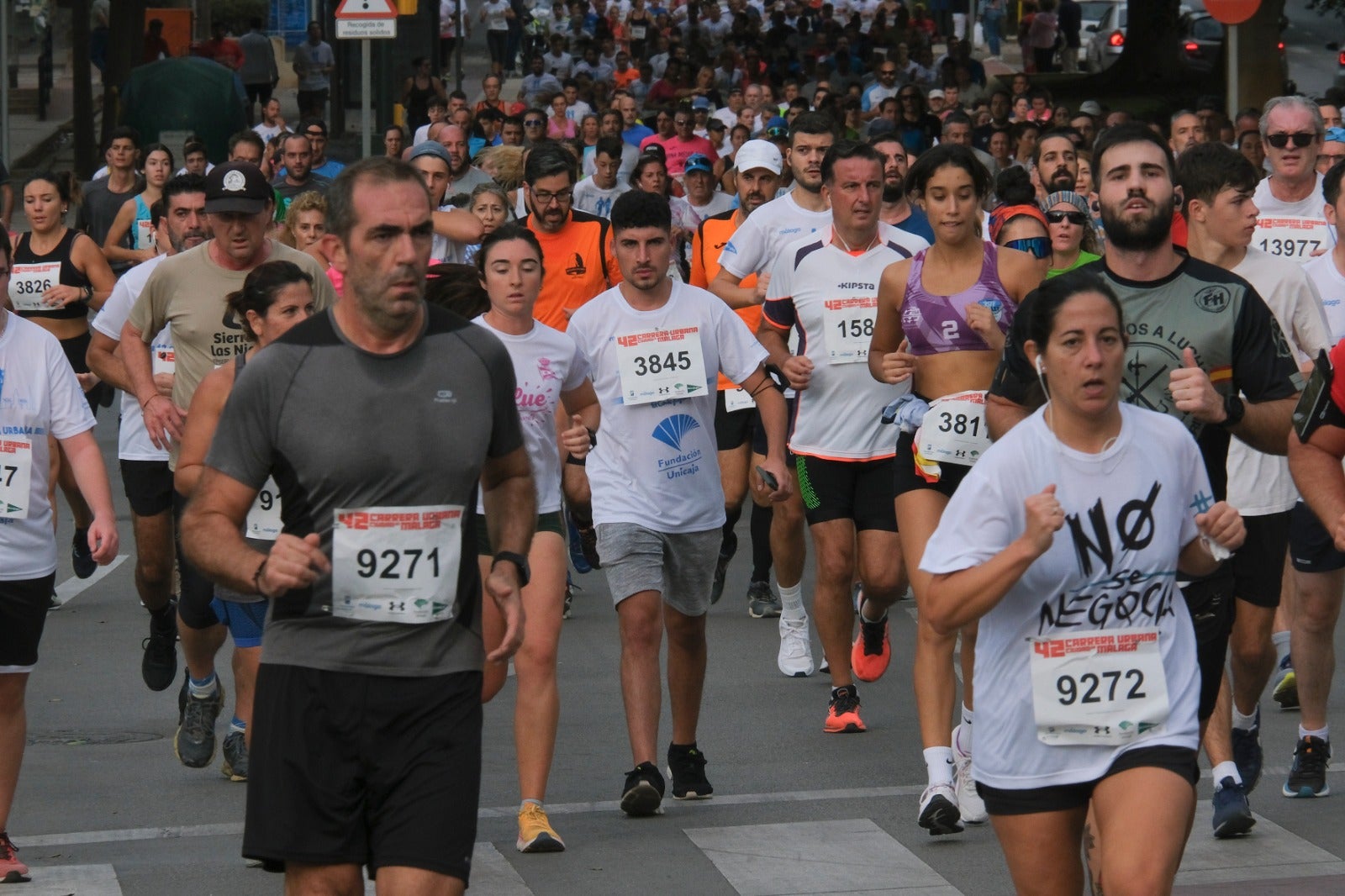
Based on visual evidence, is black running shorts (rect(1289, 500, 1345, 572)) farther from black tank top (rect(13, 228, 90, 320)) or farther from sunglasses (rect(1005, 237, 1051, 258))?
black tank top (rect(13, 228, 90, 320))

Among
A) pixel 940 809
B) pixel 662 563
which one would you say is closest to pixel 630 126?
pixel 662 563

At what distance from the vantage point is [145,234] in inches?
632

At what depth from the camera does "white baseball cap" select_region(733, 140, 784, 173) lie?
13.8m

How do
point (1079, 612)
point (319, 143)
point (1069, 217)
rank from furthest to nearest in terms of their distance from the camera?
point (319, 143) < point (1069, 217) < point (1079, 612)

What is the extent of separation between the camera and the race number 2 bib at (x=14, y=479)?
280 inches

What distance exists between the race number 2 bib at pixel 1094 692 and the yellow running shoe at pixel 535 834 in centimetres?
263

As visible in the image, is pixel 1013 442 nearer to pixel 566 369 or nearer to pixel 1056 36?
pixel 566 369

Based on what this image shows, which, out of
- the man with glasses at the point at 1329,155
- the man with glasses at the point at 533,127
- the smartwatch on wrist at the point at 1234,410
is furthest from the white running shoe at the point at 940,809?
the man with glasses at the point at 533,127

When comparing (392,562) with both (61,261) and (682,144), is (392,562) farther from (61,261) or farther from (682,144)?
(682,144)

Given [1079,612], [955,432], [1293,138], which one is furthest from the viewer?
[1293,138]

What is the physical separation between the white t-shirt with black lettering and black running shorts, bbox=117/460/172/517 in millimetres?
5255

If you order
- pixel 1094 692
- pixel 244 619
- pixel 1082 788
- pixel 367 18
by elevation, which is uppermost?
pixel 367 18

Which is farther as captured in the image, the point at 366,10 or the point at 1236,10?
the point at 366,10

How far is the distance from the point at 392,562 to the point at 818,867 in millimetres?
2768
